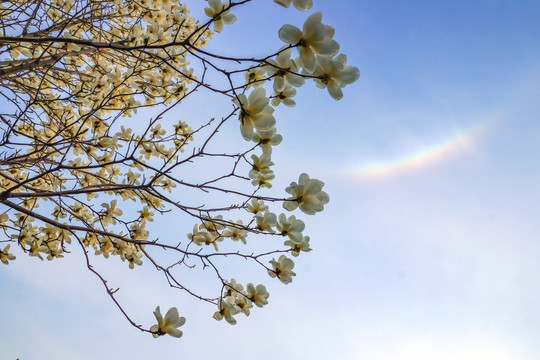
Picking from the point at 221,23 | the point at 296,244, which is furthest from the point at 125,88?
the point at 296,244

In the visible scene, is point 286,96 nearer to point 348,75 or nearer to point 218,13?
point 348,75

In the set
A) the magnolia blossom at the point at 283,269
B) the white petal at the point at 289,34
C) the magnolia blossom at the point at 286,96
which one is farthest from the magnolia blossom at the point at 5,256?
the white petal at the point at 289,34

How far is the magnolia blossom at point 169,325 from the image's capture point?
1366mm

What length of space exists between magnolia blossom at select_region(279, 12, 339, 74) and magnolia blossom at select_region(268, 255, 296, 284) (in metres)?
0.92

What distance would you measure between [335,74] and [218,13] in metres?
0.59

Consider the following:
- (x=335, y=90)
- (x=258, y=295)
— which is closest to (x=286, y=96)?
(x=335, y=90)

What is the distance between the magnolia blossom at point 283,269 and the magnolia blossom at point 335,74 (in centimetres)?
84

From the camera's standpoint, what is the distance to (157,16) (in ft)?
10.7

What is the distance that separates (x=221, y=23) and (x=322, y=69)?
65 cm

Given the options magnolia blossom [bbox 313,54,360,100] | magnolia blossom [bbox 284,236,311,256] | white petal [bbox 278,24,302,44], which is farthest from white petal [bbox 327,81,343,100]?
magnolia blossom [bbox 284,236,311,256]

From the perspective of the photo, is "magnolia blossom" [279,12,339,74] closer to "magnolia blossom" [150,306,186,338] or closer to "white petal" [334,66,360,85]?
"white petal" [334,66,360,85]

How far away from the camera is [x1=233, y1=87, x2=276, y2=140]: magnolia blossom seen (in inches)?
45.0

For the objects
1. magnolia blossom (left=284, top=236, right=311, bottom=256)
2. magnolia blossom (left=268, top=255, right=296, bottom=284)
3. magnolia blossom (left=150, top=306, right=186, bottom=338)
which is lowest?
magnolia blossom (left=150, top=306, right=186, bottom=338)

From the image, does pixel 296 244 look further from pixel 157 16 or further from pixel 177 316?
pixel 157 16
